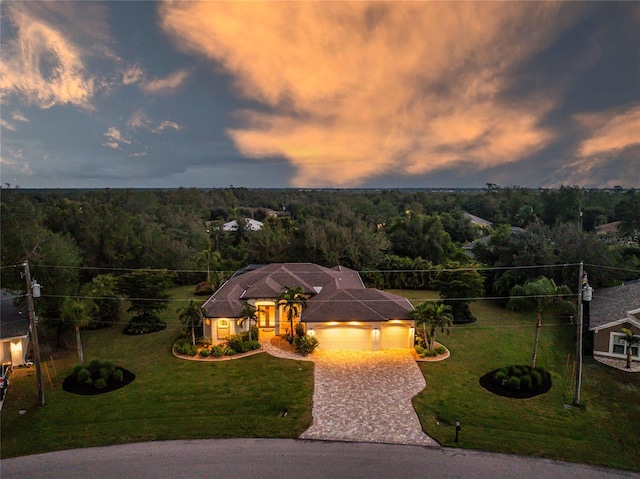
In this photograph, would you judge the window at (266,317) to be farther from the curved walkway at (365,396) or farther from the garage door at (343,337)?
the garage door at (343,337)

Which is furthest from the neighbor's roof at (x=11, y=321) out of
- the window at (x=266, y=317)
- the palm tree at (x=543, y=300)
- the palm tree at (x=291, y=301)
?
the palm tree at (x=543, y=300)

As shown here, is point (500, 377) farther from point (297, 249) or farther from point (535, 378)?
point (297, 249)

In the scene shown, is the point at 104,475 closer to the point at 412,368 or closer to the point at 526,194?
the point at 412,368

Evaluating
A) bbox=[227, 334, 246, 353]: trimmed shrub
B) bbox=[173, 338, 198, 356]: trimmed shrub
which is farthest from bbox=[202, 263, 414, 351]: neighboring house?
bbox=[173, 338, 198, 356]: trimmed shrub

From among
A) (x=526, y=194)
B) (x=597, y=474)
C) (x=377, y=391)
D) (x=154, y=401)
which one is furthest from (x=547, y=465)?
(x=526, y=194)

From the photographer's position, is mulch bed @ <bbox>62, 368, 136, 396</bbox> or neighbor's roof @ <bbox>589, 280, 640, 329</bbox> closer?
mulch bed @ <bbox>62, 368, 136, 396</bbox>

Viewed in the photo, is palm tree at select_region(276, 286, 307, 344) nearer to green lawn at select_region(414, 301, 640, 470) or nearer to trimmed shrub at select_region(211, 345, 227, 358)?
trimmed shrub at select_region(211, 345, 227, 358)
